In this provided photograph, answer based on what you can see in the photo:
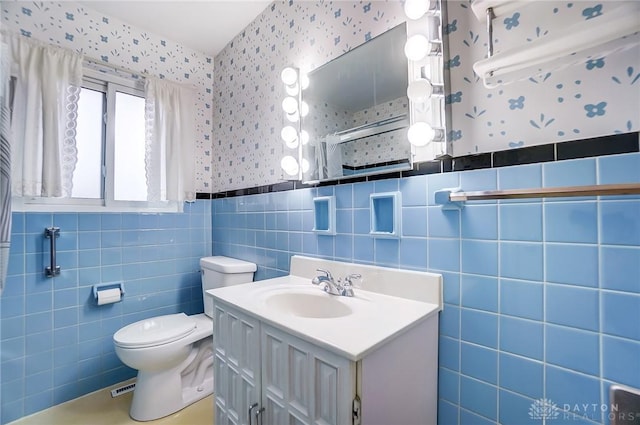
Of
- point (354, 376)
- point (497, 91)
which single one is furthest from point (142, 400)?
point (497, 91)

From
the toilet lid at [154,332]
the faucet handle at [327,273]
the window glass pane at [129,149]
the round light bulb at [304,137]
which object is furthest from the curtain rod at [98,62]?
the faucet handle at [327,273]

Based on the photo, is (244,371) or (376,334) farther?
(244,371)

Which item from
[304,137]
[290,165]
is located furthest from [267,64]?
[290,165]

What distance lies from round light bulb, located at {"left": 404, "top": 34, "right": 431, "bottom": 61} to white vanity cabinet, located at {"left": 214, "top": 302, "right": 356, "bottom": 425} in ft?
3.33

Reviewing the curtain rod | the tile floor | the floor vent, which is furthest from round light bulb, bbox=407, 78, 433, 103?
the floor vent

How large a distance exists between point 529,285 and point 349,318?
55 cm

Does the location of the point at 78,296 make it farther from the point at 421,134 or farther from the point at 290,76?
the point at 421,134

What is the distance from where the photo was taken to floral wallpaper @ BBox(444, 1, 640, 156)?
0.73m

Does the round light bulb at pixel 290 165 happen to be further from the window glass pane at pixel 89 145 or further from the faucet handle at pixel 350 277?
the window glass pane at pixel 89 145

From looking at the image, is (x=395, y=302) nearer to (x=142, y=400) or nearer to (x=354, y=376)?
(x=354, y=376)

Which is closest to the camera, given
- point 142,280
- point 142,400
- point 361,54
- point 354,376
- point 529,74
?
point 354,376

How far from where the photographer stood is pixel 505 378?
89 cm

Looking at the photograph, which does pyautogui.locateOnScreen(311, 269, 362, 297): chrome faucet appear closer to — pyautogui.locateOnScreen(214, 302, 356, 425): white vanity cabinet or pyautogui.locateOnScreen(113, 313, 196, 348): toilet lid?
pyautogui.locateOnScreen(214, 302, 356, 425): white vanity cabinet

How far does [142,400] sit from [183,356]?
0.29 meters
